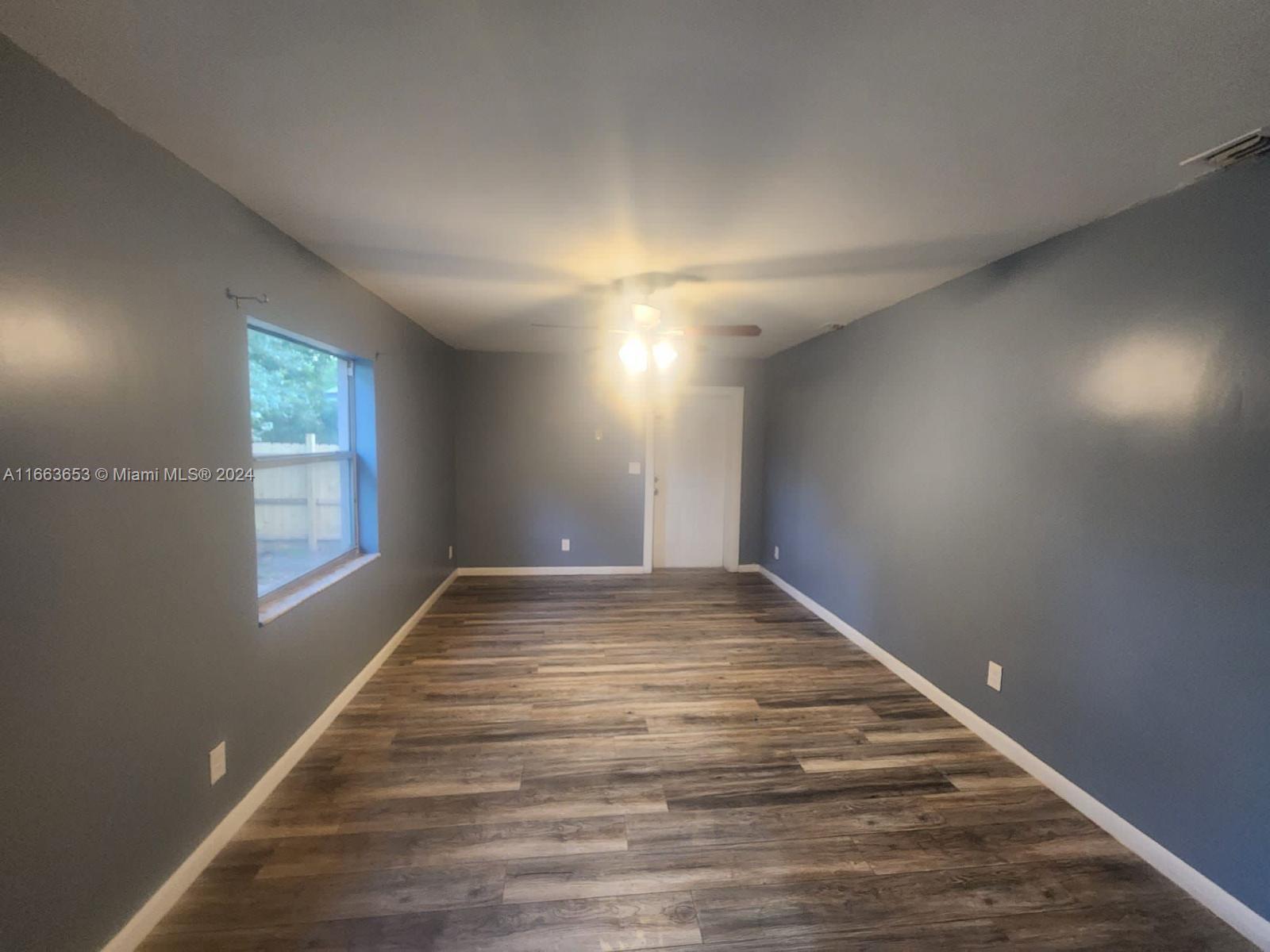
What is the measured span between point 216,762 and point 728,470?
4.47 metres

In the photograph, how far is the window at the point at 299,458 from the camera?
79.1 inches

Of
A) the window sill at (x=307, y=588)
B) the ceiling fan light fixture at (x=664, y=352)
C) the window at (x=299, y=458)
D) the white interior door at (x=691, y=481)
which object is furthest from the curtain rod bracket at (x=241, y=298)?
the white interior door at (x=691, y=481)

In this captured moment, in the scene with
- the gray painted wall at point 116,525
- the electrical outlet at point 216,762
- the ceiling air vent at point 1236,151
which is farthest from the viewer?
the electrical outlet at point 216,762

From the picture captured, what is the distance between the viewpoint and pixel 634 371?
9.41 ft

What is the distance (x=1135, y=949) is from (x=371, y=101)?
3130mm

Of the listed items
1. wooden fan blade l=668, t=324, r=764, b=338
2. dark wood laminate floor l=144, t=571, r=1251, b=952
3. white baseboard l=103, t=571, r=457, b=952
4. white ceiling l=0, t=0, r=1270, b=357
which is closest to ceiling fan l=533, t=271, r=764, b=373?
wooden fan blade l=668, t=324, r=764, b=338

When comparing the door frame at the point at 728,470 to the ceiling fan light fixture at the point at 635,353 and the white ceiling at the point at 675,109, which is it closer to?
the ceiling fan light fixture at the point at 635,353

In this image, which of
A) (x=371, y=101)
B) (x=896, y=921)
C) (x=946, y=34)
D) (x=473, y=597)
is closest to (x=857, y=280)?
(x=946, y=34)

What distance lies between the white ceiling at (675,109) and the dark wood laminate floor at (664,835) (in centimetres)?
227

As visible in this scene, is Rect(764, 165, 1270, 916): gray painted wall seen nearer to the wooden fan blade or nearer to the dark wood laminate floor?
the dark wood laminate floor

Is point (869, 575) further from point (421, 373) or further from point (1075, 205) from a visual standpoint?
point (421, 373)

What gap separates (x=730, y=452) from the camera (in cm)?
521

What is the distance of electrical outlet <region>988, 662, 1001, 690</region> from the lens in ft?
7.50

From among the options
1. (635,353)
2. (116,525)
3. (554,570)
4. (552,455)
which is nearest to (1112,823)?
(635,353)
